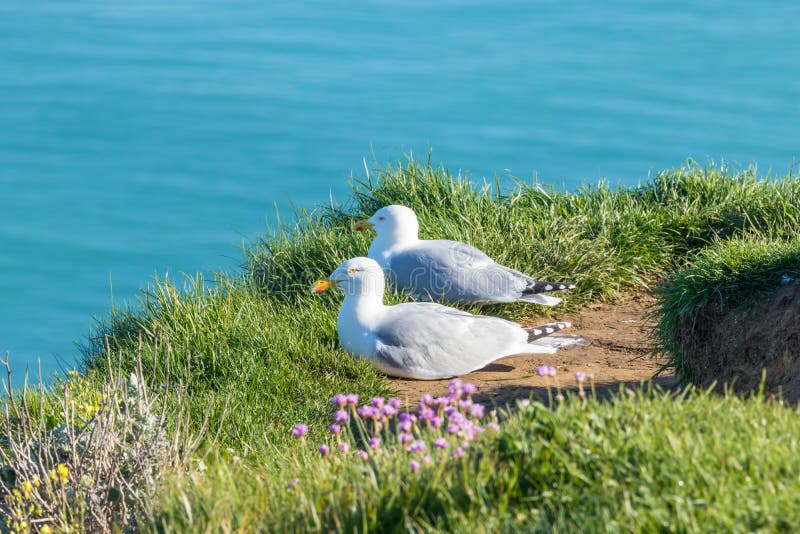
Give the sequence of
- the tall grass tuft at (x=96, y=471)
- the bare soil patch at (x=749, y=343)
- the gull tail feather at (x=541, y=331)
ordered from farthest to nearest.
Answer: the gull tail feather at (x=541, y=331)
the bare soil patch at (x=749, y=343)
the tall grass tuft at (x=96, y=471)

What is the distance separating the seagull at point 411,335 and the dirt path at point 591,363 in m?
0.14

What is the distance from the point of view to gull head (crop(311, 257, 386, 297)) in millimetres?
5746

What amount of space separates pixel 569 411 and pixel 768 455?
0.55 m

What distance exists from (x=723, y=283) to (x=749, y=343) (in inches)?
13.1

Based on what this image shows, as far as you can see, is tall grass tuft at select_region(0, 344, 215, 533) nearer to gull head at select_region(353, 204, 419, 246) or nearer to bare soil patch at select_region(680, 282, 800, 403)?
bare soil patch at select_region(680, 282, 800, 403)

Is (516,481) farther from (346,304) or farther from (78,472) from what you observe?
(346,304)

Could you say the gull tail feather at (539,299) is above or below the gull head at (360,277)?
Result: below

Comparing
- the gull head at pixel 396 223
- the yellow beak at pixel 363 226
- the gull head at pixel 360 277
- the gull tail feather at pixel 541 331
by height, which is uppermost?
the yellow beak at pixel 363 226

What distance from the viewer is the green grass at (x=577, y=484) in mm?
2617

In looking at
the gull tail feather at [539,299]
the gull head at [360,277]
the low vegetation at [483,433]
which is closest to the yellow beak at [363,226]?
the low vegetation at [483,433]

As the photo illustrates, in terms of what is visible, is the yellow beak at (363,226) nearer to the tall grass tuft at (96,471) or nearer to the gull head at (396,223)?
the gull head at (396,223)

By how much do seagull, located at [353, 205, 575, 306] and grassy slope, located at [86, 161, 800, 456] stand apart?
0.37 m

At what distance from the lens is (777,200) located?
24.8 ft

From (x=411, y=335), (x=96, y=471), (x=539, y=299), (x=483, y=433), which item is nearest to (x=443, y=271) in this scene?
(x=539, y=299)
